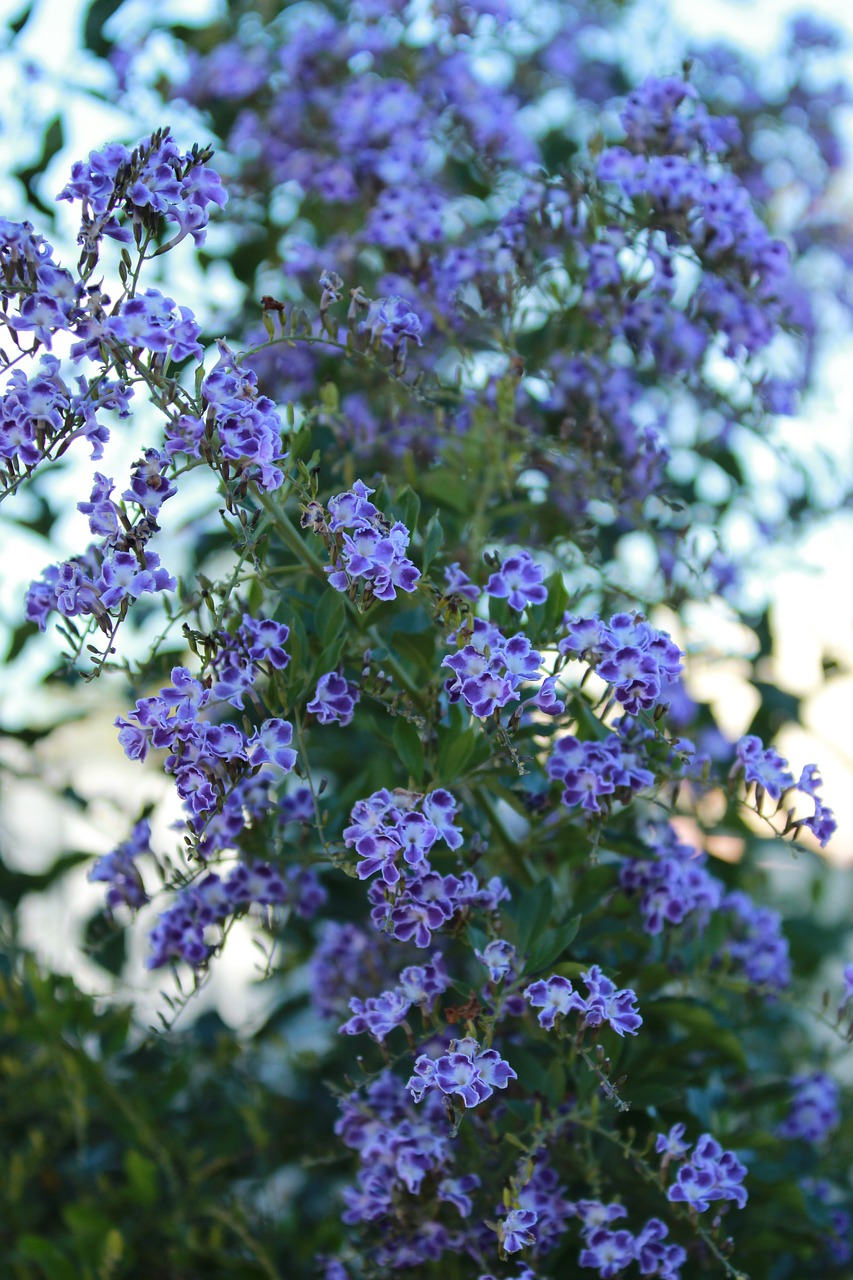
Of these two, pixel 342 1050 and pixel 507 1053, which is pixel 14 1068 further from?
pixel 507 1053

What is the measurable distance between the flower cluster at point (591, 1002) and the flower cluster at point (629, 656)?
24cm

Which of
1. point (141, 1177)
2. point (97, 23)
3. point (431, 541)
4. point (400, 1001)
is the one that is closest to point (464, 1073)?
point (400, 1001)

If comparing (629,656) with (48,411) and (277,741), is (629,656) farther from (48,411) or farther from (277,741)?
(48,411)

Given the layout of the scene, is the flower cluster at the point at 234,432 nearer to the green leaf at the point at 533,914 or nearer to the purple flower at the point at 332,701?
the purple flower at the point at 332,701

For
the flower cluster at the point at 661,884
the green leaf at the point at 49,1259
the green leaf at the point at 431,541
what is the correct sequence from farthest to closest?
the green leaf at the point at 49,1259 < the flower cluster at the point at 661,884 < the green leaf at the point at 431,541

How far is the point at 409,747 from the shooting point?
119 centimetres

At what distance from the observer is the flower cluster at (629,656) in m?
1.08

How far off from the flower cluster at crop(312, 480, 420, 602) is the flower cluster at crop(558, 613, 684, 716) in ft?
0.56

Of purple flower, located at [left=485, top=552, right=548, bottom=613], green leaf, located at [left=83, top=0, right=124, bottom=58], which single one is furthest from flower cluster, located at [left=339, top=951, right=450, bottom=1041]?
green leaf, located at [left=83, top=0, right=124, bottom=58]

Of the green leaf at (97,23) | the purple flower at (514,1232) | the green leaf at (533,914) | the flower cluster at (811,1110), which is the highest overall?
the green leaf at (97,23)

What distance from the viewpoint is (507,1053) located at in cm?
128

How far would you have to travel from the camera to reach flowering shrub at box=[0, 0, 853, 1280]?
107cm

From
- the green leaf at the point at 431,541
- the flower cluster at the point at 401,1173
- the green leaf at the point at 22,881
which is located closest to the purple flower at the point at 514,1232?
the flower cluster at the point at 401,1173

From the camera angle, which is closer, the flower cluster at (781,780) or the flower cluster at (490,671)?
the flower cluster at (490,671)
